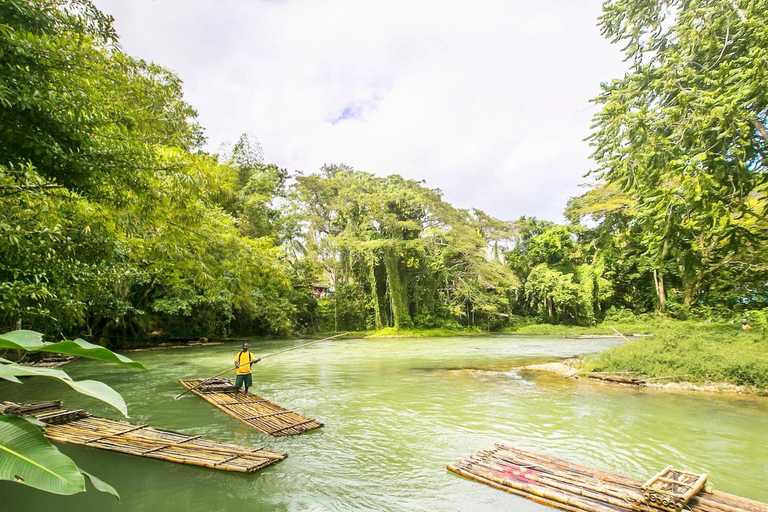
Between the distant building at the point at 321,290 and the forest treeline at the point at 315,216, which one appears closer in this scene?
the forest treeline at the point at 315,216

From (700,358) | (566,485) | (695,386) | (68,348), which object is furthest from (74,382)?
(700,358)

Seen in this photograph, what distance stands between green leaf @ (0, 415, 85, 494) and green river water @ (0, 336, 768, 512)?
134 inches

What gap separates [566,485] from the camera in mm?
4316

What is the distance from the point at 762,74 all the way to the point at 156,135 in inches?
455

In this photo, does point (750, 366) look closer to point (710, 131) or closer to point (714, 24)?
point (710, 131)

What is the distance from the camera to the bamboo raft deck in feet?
12.6

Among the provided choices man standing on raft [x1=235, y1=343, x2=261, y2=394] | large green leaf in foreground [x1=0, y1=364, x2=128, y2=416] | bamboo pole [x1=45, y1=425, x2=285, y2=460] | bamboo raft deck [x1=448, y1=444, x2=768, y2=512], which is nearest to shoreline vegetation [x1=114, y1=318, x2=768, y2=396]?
bamboo raft deck [x1=448, y1=444, x2=768, y2=512]

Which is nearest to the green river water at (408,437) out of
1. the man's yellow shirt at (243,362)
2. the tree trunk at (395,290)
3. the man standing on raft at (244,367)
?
the man standing on raft at (244,367)

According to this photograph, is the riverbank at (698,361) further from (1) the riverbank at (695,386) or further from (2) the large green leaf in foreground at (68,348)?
(2) the large green leaf in foreground at (68,348)

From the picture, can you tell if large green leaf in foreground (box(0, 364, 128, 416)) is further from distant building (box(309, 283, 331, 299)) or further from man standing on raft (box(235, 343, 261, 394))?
distant building (box(309, 283, 331, 299))

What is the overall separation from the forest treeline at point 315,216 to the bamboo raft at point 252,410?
227 cm

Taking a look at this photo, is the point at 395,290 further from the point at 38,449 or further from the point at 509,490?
the point at 38,449

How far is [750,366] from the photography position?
8992 mm

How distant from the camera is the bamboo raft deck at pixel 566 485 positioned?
12.6 feet
